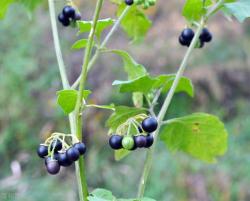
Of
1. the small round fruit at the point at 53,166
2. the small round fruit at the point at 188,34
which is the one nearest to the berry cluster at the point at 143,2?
the small round fruit at the point at 188,34

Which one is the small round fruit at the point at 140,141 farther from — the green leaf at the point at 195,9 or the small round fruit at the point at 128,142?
the green leaf at the point at 195,9

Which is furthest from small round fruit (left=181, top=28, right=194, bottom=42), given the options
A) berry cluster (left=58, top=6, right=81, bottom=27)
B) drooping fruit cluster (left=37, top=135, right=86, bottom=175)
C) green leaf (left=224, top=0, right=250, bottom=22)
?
drooping fruit cluster (left=37, top=135, right=86, bottom=175)

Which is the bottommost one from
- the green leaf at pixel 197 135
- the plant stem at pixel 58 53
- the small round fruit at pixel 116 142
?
the green leaf at pixel 197 135

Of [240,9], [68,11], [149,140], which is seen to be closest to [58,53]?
[68,11]

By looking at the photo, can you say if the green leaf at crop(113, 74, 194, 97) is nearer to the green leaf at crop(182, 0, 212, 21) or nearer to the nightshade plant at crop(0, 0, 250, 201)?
the nightshade plant at crop(0, 0, 250, 201)

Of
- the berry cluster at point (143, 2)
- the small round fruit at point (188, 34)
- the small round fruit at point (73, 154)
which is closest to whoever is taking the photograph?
the small round fruit at point (73, 154)

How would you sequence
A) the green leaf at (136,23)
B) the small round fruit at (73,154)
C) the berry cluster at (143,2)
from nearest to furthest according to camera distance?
1. the small round fruit at (73,154)
2. the berry cluster at (143,2)
3. the green leaf at (136,23)

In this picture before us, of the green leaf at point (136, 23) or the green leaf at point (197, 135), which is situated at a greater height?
the green leaf at point (136, 23)

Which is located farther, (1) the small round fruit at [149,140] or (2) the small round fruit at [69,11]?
(2) the small round fruit at [69,11]
